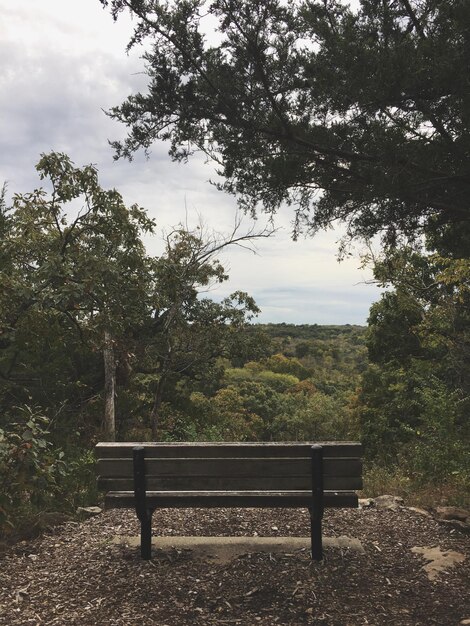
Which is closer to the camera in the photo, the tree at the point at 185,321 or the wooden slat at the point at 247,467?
the wooden slat at the point at 247,467

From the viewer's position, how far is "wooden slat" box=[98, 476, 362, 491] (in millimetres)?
3068

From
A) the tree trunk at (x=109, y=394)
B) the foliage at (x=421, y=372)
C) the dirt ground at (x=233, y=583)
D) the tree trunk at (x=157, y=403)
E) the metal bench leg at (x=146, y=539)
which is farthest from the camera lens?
the tree trunk at (x=157, y=403)

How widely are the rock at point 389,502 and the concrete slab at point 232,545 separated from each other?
978 mm

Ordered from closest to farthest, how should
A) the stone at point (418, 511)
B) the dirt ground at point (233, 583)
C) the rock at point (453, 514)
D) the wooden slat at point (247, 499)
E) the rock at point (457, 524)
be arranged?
the dirt ground at point (233, 583) → the wooden slat at point (247, 499) → the rock at point (457, 524) → the rock at point (453, 514) → the stone at point (418, 511)

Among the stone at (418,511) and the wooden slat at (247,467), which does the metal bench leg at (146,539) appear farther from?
the stone at (418,511)

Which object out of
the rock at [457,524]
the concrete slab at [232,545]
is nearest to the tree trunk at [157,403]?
the concrete slab at [232,545]

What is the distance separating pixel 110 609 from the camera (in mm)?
2615

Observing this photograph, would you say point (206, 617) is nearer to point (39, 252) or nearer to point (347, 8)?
point (347, 8)

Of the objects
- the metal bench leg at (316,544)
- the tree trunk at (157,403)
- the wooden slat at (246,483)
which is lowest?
the tree trunk at (157,403)

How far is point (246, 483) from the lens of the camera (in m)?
3.07

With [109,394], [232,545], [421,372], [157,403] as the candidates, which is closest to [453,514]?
[232,545]

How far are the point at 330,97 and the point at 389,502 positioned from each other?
3.59 metres

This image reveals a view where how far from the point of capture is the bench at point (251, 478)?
3.05 m

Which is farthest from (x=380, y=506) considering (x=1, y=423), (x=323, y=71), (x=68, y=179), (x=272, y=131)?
(x=1, y=423)
